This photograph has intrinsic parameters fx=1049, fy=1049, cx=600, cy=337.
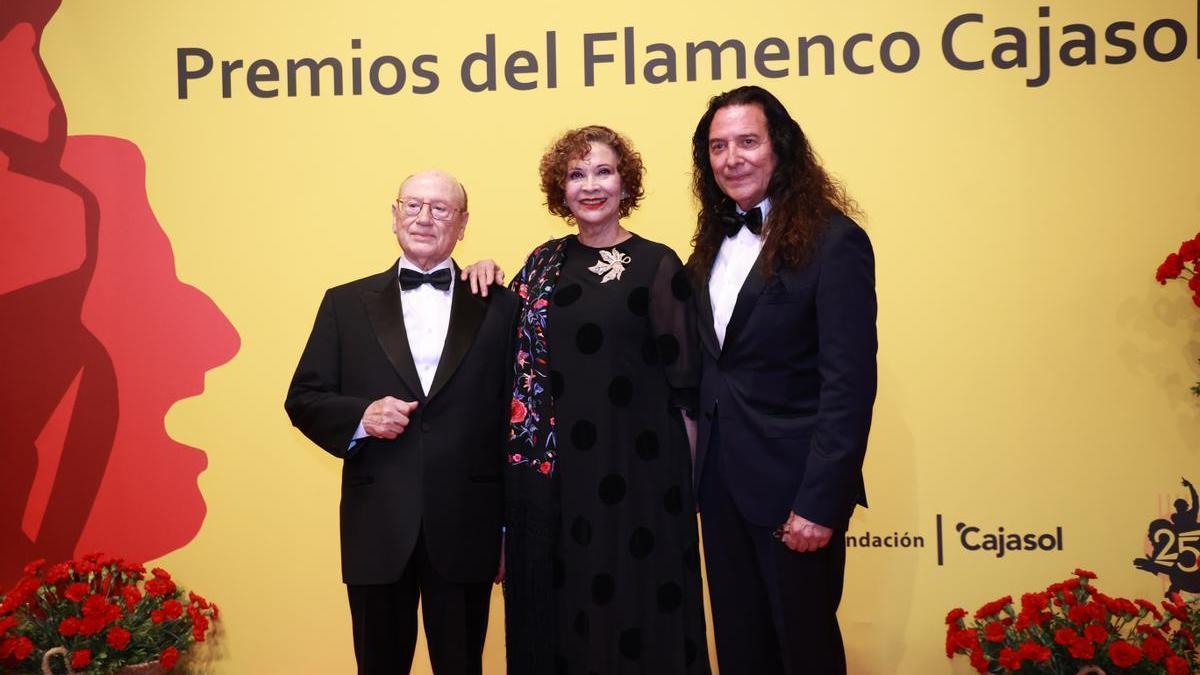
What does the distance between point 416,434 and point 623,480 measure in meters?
0.56

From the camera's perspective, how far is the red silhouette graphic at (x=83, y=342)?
4180 millimetres

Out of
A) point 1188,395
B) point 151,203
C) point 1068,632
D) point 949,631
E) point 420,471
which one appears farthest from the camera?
point 151,203

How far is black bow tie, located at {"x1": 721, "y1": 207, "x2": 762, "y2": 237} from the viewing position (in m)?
2.62

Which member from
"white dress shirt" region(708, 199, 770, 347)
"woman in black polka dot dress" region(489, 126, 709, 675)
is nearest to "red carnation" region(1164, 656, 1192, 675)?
"woman in black polka dot dress" region(489, 126, 709, 675)

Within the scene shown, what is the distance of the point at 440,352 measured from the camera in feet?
9.34

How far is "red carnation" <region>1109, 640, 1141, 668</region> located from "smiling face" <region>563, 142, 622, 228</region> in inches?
80.8

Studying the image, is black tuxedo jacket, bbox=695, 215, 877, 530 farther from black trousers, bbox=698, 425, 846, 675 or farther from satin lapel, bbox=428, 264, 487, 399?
satin lapel, bbox=428, 264, 487, 399

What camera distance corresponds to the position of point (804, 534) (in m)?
2.41

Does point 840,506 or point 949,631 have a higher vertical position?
point 840,506

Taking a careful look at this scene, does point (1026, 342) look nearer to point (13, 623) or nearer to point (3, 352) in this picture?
point (13, 623)

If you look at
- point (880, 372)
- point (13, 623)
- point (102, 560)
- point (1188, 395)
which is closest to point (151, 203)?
point (102, 560)

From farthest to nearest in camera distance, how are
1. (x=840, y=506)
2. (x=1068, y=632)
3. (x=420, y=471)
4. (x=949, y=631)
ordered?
(x=949, y=631), (x=1068, y=632), (x=420, y=471), (x=840, y=506)

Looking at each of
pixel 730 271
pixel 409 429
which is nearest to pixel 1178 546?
pixel 730 271

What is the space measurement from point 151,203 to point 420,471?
7.01 ft
